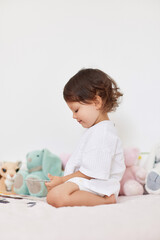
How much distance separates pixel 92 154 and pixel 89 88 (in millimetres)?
293

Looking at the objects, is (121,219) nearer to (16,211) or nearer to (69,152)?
(16,211)

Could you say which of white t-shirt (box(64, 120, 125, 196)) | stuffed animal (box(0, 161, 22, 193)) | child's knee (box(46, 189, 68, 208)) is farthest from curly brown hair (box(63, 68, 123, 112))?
stuffed animal (box(0, 161, 22, 193))

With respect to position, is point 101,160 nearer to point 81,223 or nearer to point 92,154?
point 92,154

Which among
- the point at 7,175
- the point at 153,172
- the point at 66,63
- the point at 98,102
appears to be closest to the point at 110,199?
the point at 153,172

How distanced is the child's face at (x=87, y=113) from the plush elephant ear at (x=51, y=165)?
369 mm

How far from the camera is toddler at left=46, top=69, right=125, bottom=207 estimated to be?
1062 millimetres

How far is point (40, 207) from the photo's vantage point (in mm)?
911

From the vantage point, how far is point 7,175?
1614mm

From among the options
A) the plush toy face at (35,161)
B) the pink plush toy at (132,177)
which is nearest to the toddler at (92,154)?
the pink plush toy at (132,177)

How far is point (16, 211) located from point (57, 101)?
1.00 metres

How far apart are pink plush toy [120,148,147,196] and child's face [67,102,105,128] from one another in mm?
319

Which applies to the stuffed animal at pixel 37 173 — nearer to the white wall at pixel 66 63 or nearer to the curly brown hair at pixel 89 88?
the white wall at pixel 66 63

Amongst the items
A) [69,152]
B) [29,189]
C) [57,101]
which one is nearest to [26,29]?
[57,101]

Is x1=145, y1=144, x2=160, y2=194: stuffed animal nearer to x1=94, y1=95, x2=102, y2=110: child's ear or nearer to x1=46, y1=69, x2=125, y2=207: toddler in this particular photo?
x1=46, y1=69, x2=125, y2=207: toddler
